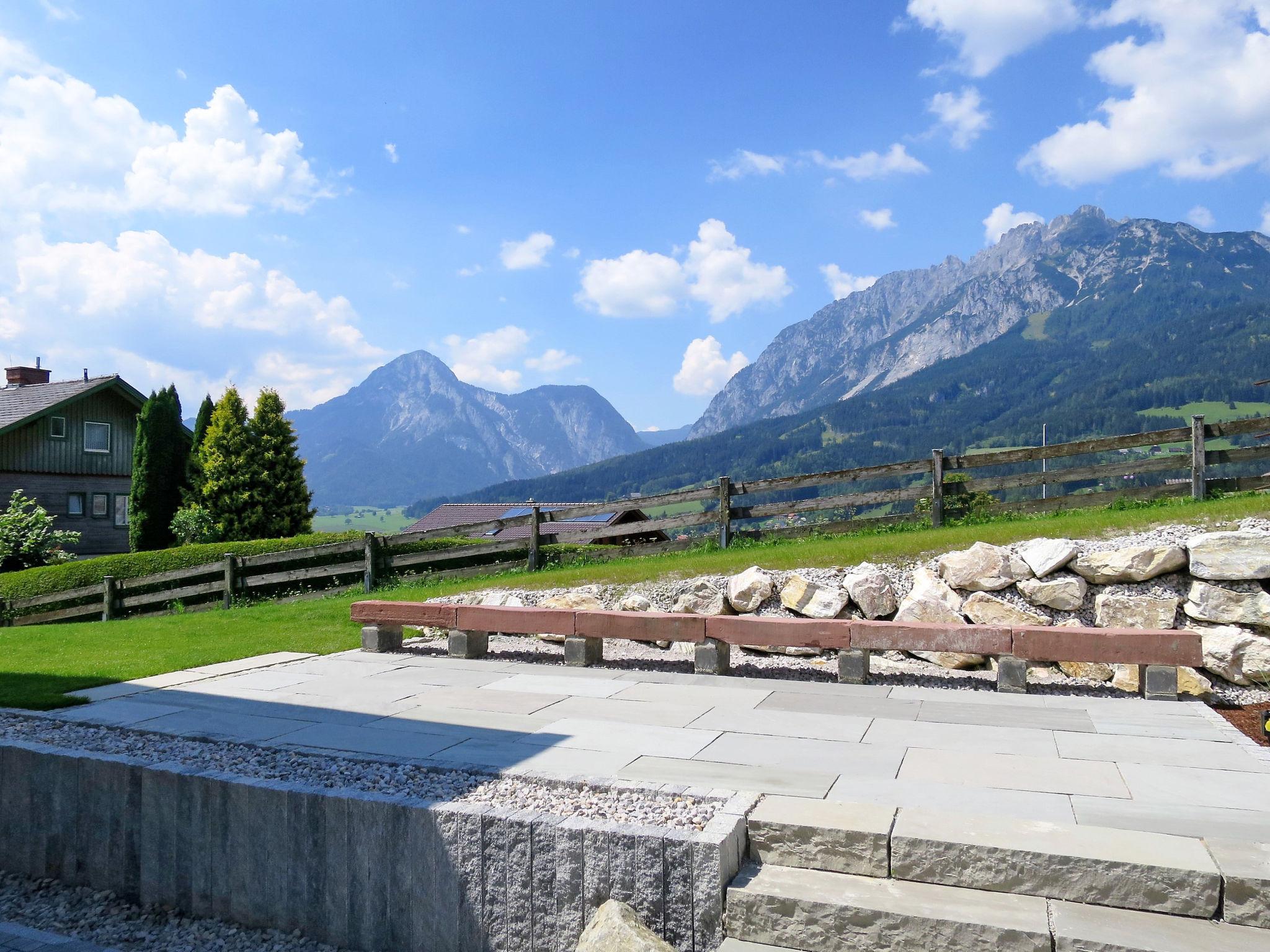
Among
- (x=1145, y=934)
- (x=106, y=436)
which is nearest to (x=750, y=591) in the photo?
(x=1145, y=934)

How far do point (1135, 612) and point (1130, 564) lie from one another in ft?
1.46

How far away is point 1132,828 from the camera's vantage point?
12.1ft

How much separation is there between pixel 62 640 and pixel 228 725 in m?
7.64

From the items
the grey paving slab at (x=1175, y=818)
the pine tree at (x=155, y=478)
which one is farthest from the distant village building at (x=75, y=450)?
the grey paving slab at (x=1175, y=818)

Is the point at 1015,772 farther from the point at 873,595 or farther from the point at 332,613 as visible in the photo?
the point at 332,613

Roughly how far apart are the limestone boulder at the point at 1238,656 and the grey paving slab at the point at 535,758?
17.6ft

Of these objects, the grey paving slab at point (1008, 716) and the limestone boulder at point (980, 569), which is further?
the limestone boulder at point (980, 569)

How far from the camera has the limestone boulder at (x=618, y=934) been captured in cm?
331

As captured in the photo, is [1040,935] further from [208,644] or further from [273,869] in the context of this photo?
[208,644]

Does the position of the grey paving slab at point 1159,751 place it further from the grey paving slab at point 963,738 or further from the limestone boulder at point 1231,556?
the limestone boulder at point 1231,556

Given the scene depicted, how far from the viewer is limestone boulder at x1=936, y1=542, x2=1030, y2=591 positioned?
835cm

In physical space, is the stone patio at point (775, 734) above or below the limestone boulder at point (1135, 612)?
below

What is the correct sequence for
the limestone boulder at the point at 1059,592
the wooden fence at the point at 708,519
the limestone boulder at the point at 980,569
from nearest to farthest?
the limestone boulder at the point at 1059,592
the limestone boulder at the point at 980,569
the wooden fence at the point at 708,519

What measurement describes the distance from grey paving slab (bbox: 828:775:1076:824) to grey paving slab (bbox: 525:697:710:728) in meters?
1.64
